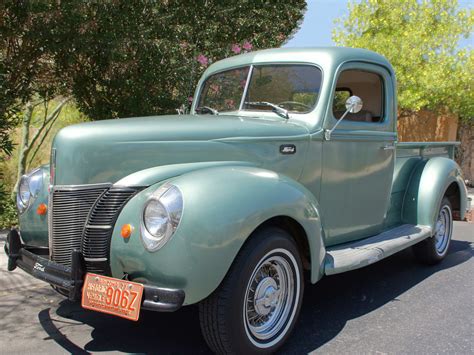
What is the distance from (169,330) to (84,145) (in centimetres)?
139

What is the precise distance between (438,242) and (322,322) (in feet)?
7.45

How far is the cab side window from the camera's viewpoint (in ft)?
13.4

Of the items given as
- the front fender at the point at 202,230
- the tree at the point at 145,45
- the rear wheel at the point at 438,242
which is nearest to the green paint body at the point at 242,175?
the front fender at the point at 202,230

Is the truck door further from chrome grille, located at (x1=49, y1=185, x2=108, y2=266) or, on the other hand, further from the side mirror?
chrome grille, located at (x1=49, y1=185, x2=108, y2=266)

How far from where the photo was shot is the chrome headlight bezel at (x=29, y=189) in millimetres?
3405

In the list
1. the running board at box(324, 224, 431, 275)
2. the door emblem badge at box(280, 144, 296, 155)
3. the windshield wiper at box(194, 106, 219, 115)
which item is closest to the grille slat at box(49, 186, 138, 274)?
the door emblem badge at box(280, 144, 296, 155)

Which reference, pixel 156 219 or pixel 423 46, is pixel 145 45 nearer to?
pixel 156 219

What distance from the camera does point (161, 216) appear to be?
2588 millimetres

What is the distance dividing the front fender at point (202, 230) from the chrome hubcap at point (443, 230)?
115 inches

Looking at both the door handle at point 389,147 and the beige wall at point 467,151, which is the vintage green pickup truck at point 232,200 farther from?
the beige wall at point 467,151

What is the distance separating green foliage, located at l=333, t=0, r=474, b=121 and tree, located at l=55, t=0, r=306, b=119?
10.3 feet

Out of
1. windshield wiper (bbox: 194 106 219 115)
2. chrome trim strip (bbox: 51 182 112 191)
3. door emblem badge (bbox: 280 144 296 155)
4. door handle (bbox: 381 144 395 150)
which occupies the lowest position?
chrome trim strip (bbox: 51 182 112 191)

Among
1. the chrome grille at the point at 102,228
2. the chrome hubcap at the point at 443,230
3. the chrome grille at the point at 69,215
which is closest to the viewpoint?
the chrome grille at the point at 102,228

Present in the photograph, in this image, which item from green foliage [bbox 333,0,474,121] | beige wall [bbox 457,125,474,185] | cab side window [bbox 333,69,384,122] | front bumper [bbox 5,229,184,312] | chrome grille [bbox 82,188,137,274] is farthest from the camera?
beige wall [bbox 457,125,474,185]
